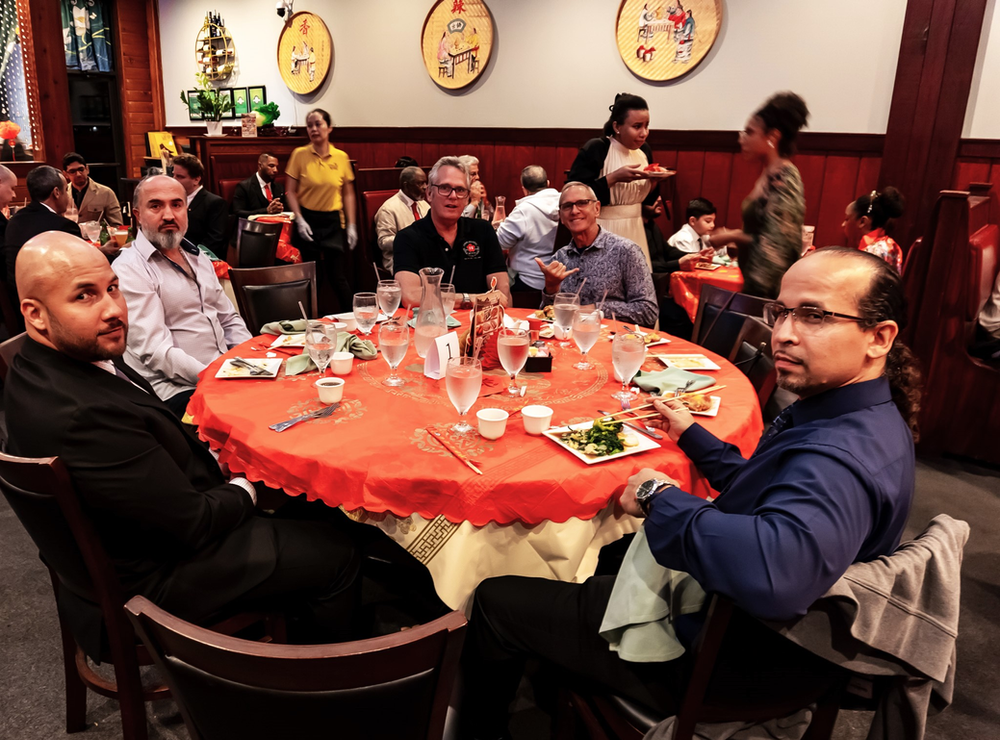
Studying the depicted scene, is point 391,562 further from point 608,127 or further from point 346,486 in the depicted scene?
point 608,127

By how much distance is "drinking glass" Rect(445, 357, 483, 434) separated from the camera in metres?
1.71

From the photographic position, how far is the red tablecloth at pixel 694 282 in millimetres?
4422

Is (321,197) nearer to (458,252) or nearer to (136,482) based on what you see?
(458,252)

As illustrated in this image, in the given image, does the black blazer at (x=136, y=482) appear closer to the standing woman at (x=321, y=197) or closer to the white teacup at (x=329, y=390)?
the white teacup at (x=329, y=390)

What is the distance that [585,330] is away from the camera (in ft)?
7.34

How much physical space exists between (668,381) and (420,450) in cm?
82

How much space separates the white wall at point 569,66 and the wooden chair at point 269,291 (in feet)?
13.7

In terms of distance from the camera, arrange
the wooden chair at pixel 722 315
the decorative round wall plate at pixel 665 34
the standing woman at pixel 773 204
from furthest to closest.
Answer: the decorative round wall plate at pixel 665 34 < the standing woman at pixel 773 204 < the wooden chair at pixel 722 315

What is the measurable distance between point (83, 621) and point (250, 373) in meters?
0.80

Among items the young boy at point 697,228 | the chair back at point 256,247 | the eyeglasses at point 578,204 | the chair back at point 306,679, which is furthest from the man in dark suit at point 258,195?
the chair back at point 306,679

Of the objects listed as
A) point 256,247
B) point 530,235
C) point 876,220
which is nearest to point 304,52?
point 256,247

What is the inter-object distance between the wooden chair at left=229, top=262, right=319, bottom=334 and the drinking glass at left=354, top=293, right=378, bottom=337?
3.01 ft

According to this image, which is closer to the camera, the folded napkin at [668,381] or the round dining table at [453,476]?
the round dining table at [453,476]

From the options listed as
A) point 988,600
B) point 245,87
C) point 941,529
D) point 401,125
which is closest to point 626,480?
point 941,529
